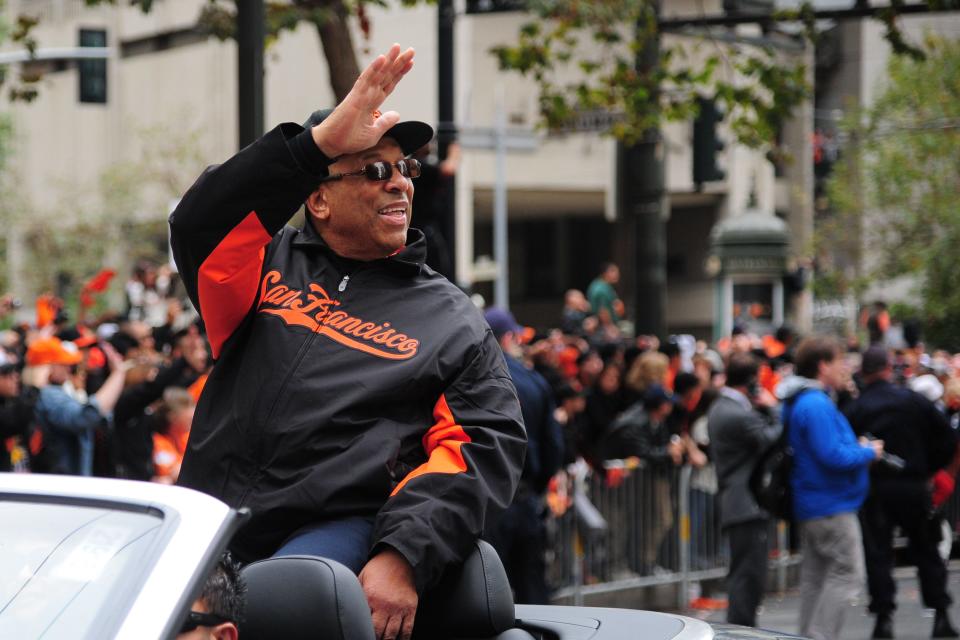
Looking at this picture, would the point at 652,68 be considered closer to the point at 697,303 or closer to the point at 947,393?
Answer: the point at 947,393

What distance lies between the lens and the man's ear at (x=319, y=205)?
4.16 metres

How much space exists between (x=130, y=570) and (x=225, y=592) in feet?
0.95

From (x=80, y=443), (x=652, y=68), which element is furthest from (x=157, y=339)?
(x=652, y=68)

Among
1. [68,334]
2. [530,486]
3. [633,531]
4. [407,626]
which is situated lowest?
[633,531]

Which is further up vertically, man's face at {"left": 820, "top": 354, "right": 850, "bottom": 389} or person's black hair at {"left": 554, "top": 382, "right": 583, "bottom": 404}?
man's face at {"left": 820, "top": 354, "right": 850, "bottom": 389}

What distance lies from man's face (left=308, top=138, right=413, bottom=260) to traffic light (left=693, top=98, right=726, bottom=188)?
35.7 ft

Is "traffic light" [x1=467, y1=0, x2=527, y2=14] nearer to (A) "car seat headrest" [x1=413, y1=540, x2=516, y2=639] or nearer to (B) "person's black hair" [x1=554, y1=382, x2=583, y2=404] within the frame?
(B) "person's black hair" [x1=554, y1=382, x2=583, y2=404]

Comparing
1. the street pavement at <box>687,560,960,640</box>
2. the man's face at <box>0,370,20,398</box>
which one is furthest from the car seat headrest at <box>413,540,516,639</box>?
the man's face at <box>0,370,20,398</box>

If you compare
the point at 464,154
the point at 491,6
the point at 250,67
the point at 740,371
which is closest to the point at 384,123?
the point at 250,67

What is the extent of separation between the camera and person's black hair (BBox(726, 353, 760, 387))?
10477 millimetres

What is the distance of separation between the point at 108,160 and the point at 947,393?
3656cm

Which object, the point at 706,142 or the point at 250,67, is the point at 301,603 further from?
the point at 706,142

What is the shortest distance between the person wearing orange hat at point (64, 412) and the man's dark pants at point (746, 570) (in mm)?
4155

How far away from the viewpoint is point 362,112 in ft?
12.1
